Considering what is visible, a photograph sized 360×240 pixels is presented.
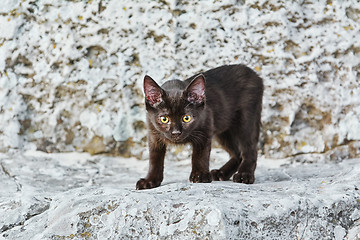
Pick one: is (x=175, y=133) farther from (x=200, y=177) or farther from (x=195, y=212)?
(x=195, y=212)

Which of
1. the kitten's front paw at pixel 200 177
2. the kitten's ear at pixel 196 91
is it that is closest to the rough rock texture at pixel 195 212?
the kitten's front paw at pixel 200 177

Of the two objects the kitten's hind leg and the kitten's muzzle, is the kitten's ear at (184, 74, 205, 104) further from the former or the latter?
the kitten's hind leg

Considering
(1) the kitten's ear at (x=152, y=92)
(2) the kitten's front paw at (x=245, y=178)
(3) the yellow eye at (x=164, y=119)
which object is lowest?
(2) the kitten's front paw at (x=245, y=178)

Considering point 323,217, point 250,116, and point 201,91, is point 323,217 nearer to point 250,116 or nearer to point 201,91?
point 201,91

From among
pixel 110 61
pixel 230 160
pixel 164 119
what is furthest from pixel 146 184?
pixel 110 61

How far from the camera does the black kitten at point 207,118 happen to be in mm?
3121

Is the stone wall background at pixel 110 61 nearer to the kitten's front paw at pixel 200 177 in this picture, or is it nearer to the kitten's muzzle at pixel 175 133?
the kitten's front paw at pixel 200 177

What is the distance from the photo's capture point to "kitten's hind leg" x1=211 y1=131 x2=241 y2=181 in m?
3.71

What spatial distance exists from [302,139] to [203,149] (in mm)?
1591

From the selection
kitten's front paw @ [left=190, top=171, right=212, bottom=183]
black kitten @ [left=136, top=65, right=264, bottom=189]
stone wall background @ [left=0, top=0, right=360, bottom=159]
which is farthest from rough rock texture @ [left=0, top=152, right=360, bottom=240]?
stone wall background @ [left=0, top=0, right=360, bottom=159]

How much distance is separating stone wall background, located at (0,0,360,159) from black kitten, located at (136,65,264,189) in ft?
2.56

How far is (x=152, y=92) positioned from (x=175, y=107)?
0.19 metres

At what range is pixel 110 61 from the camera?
15.5ft

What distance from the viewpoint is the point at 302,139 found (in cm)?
453
